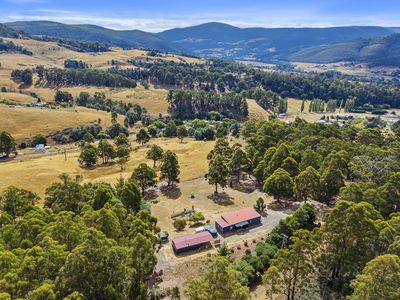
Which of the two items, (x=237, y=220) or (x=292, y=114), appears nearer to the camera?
(x=237, y=220)

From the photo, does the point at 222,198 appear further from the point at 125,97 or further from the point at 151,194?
the point at 125,97

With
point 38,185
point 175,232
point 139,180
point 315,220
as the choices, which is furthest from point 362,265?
point 38,185

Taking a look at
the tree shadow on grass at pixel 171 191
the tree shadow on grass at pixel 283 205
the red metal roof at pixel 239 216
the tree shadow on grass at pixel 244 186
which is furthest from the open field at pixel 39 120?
the tree shadow on grass at pixel 283 205

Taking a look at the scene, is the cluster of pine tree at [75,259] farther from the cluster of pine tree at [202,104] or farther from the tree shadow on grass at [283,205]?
the cluster of pine tree at [202,104]

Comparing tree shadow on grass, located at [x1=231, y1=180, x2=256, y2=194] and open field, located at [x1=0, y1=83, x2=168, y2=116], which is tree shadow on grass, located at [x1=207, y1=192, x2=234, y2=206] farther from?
open field, located at [x1=0, y1=83, x2=168, y2=116]

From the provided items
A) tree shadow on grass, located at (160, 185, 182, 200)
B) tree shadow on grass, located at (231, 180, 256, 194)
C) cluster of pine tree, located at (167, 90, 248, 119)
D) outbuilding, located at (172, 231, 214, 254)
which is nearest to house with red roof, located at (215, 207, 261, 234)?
outbuilding, located at (172, 231, 214, 254)

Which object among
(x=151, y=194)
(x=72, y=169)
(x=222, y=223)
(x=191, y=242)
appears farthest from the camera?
(x=72, y=169)

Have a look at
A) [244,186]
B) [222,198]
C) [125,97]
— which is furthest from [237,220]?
[125,97]

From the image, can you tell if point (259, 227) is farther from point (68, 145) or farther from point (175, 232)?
point (68, 145)
